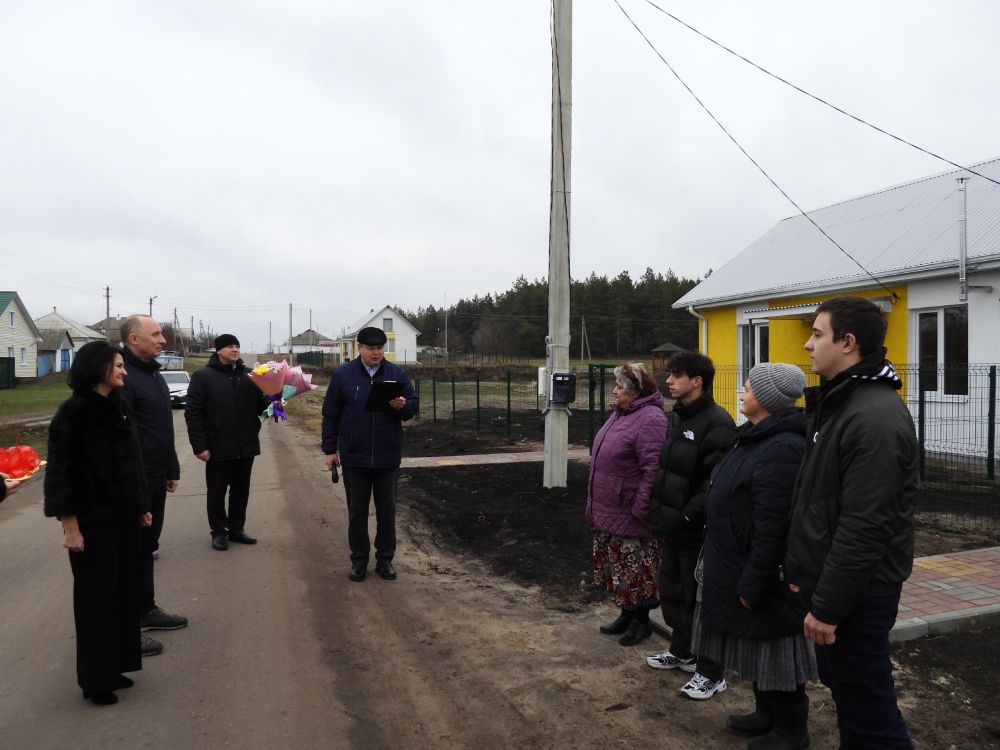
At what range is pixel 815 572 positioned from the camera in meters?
2.67

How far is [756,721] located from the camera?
3.48 meters

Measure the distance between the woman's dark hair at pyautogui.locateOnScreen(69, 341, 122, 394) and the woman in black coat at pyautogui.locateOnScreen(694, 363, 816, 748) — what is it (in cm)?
315

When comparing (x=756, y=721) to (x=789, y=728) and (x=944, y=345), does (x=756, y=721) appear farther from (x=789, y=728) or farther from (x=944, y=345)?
(x=944, y=345)

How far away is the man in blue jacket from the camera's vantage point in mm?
6086

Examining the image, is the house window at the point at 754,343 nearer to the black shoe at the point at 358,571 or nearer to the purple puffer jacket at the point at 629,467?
the black shoe at the point at 358,571

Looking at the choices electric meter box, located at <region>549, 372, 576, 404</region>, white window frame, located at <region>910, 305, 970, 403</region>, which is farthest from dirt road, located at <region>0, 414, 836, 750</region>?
white window frame, located at <region>910, 305, 970, 403</region>

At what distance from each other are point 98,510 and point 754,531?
3.25 metres

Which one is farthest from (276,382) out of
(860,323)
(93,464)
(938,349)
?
(938,349)

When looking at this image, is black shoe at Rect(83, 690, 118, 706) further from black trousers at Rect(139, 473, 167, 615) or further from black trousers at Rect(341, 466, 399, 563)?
black trousers at Rect(341, 466, 399, 563)

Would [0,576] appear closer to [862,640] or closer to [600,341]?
[862,640]

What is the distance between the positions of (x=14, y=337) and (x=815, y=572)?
55.9 meters

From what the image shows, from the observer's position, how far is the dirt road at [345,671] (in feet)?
11.6

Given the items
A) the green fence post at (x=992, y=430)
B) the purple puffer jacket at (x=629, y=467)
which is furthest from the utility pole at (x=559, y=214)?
the green fence post at (x=992, y=430)

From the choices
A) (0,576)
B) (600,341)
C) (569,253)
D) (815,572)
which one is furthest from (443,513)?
(600,341)
